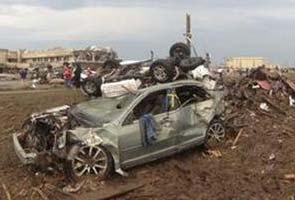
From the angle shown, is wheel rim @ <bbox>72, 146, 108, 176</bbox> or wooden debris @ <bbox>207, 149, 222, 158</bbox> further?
wooden debris @ <bbox>207, 149, 222, 158</bbox>

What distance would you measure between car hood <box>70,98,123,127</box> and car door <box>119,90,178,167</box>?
0.35 metres

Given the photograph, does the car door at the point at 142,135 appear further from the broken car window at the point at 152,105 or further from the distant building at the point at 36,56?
the distant building at the point at 36,56

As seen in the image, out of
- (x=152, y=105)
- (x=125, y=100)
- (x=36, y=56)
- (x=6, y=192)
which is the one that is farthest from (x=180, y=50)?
(x=36, y=56)

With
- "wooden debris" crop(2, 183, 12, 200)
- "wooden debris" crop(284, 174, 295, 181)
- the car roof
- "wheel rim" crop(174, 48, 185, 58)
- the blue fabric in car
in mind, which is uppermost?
"wheel rim" crop(174, 48, 185, 58)

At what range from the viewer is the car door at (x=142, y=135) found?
11125 mm

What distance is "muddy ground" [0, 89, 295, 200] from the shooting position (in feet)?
34.0

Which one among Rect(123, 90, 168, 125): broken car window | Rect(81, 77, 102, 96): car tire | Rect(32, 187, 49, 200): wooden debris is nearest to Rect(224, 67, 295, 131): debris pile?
Rect(123, 90, 168, 125): broken car window

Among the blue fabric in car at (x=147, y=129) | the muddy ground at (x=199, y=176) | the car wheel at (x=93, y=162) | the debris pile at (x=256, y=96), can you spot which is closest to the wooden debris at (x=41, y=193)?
the muddy ground at (x=199, y=176)

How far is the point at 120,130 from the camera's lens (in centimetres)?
1103

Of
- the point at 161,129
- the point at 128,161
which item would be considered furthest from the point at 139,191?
the point at 161,129

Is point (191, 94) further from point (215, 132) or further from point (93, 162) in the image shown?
point (93, 162)

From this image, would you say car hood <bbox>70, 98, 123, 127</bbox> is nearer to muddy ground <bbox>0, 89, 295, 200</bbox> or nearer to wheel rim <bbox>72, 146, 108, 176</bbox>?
wheel rim <bbox>72, 146, 108, 176</bbox>

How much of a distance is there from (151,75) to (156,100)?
289 centimetres

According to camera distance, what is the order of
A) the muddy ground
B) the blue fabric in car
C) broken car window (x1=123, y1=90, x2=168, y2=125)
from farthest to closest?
broken car window (x1=123, y1=90, x2=168, y2=125)
the blue fabric in car
the muddy ground
